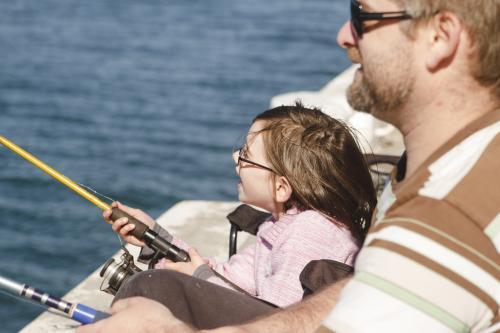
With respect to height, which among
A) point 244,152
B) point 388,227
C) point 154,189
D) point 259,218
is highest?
point 388,227

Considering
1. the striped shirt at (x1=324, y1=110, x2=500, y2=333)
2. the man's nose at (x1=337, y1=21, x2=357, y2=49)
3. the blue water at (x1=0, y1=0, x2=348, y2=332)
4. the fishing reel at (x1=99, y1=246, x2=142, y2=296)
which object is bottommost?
the blue water at (x1=0, y1=0, x2=348, y2=332)

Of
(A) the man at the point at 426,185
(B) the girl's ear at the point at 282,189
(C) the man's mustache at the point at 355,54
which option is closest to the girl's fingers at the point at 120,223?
(B) the girl's ear at the point at 282,189

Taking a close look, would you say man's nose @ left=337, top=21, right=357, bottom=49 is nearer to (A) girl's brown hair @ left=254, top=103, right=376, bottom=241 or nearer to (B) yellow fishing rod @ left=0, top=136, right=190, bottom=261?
(A) girl's brown hair @ left=254, top=103, right=376, bottom=241

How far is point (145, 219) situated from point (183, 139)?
296 inches

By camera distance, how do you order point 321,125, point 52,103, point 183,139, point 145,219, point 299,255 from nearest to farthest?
point 299,255 < point 321,125 < point 145,219 < point 183,139 < point 52,103

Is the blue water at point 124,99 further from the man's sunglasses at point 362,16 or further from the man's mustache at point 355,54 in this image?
the man's sunglasses at point 362,16

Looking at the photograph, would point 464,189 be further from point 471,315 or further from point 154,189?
point 154,189

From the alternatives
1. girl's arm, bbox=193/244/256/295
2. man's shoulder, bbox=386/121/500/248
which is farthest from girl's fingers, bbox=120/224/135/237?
man's shoulder, bbox=386/121/500/248

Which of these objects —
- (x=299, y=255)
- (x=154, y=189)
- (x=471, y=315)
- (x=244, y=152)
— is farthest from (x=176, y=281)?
(x=154, y=189)

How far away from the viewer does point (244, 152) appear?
356cm

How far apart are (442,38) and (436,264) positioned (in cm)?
49

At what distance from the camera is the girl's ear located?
3436mm

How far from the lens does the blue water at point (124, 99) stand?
856cm

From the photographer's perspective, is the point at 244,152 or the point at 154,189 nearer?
the point at 244,152
